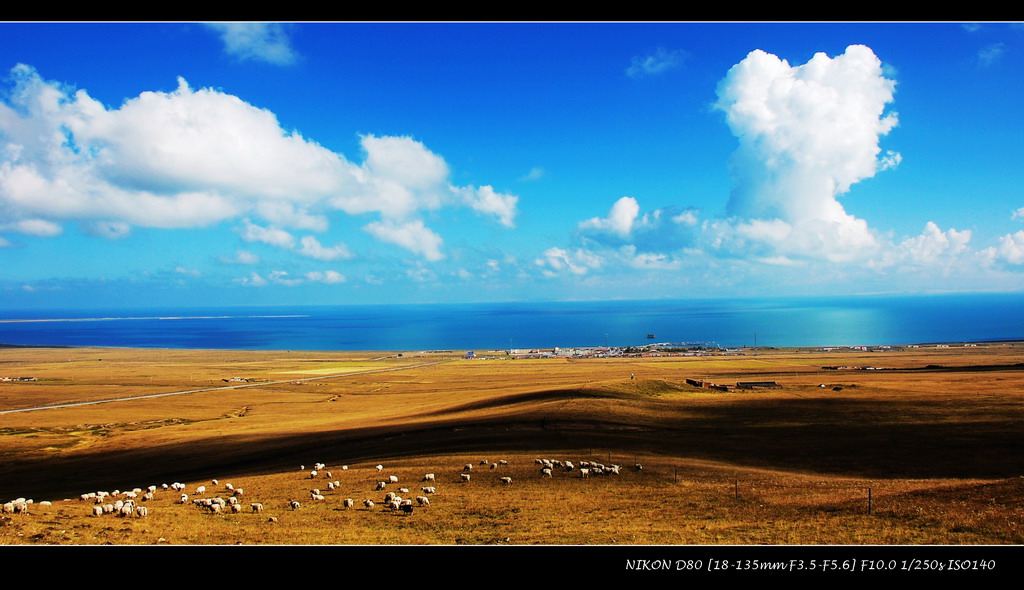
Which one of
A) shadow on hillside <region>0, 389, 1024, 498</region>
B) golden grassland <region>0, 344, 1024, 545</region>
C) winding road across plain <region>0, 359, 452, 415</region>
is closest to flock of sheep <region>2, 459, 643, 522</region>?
golden grassland <region>0, 344, 1024, 545</region>

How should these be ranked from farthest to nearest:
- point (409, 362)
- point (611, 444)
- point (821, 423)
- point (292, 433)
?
1. point (409, 362)
2. point (292, 433)
3. point (821, 423)
4. point (611, 444)

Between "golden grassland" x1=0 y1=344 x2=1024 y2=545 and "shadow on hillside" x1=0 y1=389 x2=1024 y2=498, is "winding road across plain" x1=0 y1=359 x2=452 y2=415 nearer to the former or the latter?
"golden grassland" x1=0 y1=344 x2=1024 y2=545

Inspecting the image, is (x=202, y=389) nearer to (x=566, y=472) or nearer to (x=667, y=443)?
(x=667, y=443)

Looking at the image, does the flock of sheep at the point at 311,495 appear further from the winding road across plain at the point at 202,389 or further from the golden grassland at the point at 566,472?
the winding road across plain at the point at 202,389
